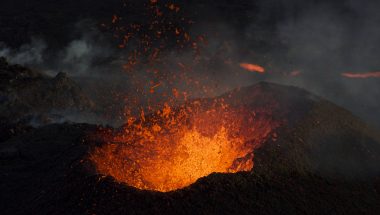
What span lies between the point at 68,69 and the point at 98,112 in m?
5.23

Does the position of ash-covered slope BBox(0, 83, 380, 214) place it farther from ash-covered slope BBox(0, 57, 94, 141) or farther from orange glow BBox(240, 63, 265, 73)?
orange glow BBox(240, 63, 265, 73)

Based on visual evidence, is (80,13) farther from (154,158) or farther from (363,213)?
(363,213)

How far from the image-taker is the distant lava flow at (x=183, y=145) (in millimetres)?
6340

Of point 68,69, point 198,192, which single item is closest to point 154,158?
point 198,192

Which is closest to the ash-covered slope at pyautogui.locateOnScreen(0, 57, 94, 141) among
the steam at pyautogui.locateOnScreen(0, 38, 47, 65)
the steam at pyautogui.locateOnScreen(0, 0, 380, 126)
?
the steam at pyautogui.locateOnScreen(0, 0, 380, 126)

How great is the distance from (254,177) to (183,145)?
2466 millimetres

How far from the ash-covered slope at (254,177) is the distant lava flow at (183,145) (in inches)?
14.2

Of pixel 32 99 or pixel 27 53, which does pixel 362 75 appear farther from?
pixel 27 53

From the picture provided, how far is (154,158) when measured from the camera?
6.94 m

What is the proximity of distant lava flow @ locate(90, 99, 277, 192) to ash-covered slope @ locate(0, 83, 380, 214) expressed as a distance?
0.36m

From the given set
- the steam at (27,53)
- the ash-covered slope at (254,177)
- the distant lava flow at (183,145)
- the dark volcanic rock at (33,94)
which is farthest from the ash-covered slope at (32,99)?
the steam at (27,53)

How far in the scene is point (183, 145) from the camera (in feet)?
24.3

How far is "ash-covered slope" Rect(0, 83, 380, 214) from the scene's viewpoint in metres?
4.70

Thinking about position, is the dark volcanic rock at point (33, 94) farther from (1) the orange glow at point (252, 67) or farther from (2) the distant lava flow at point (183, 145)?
(1) the orange glow at point (252, 67)
